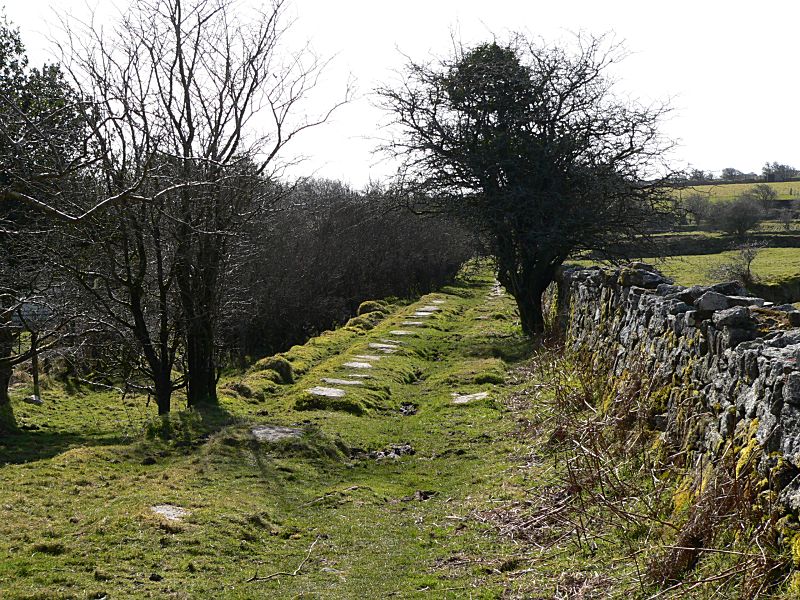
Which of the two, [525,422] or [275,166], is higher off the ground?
[275,166]

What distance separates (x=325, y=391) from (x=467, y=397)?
2620 mm

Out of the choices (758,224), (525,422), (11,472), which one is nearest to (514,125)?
(525,422)

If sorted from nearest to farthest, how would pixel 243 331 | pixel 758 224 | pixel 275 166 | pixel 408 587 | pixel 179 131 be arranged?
1. pixel 408 587
2. pixel 179 131
3. pixel 275 166
4. pixel 243 331
5. pixel 758 224

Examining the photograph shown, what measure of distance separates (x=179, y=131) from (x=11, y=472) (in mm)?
6807

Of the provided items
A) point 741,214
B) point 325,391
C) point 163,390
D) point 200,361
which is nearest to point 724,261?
point 741,214

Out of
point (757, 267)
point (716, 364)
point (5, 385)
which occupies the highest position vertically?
point (716, 364)

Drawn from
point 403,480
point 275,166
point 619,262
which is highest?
point 275,166

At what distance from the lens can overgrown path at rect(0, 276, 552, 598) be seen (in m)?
6.32

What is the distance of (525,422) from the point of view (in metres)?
10.7

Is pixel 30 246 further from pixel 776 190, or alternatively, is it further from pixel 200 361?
pixel 776 190

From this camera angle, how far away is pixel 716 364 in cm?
619

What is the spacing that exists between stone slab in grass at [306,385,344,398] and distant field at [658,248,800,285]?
13.2m

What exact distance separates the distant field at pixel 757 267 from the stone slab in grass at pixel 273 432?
51.9 feet

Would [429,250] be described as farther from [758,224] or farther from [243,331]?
[243,331]
